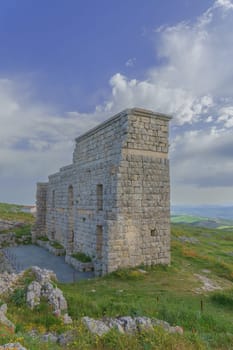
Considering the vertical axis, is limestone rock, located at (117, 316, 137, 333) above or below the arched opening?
below

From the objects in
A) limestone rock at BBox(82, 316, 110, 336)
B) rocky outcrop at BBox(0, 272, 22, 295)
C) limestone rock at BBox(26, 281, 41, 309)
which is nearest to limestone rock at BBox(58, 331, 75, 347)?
limestone rock at BBox(82, 316, 110, 336)

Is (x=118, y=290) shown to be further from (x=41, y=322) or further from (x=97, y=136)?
(x=97, y=136)

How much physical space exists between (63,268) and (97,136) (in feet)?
25.7

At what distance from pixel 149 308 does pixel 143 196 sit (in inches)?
259

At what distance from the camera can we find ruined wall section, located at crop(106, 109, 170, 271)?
1288cm

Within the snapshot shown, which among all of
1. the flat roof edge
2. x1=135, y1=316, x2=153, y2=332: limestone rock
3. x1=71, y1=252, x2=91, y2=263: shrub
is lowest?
x1=71, y1=252, x2=91, y2=263: shrub

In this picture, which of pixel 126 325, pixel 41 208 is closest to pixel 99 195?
pixel 126 325

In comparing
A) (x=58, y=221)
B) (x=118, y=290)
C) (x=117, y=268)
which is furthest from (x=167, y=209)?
(x=58, y=221)

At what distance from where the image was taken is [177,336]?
5.71m

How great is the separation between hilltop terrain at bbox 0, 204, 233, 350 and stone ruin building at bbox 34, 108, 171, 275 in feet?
3.28

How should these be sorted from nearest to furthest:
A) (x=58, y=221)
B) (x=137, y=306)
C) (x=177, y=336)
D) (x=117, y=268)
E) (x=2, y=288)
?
1. (x=177, y=336)
2. (x=137, y=306)
3. (x=2, y=288)
4. (x=117, y=268)
5. (x=58, y=221)

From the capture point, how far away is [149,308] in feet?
25.0

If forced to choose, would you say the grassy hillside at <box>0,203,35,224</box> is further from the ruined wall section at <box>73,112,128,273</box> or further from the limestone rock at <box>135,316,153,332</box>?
the limestone rock at <box>135,316,153,332</box>

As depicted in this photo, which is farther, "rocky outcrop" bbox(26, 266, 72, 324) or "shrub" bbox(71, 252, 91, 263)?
"shrub" bbox(71, 252, 91, 263)
